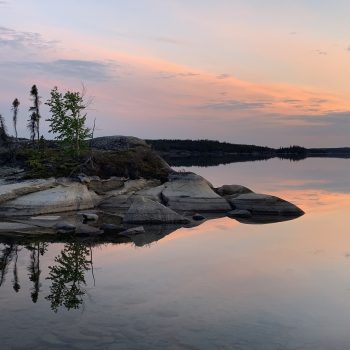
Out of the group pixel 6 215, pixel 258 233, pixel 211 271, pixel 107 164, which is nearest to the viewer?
pixel 211 271

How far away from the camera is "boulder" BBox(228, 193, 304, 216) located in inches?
1134

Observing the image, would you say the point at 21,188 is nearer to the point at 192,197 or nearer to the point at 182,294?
the point at 192,197

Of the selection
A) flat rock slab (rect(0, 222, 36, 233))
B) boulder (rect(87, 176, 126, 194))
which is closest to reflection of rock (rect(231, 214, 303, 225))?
boulder (rect(87, 176, 126, 194))

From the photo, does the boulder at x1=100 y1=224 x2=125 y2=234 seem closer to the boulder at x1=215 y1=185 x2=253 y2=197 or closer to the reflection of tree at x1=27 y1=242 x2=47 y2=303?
the reflection of tree at x1=27 y1=242 x2=47 y2=303

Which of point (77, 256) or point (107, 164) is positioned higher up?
point (107, 164)

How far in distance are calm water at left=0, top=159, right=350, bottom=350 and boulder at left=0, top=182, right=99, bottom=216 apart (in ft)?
25.7

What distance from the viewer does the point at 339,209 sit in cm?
3119

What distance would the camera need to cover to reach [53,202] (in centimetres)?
2700


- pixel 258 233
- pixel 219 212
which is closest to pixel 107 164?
pixel 219 212

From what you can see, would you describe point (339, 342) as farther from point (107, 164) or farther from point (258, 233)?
point (107, 164)

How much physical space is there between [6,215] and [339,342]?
19985mm

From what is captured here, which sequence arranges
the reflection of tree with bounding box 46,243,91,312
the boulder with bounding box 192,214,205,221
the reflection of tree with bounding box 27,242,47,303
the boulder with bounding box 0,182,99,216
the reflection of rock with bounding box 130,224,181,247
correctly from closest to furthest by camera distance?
the reflection of tree with bounding box 46,243,91,312
the reflection of tree with bounding box 27,242,47,303
the reflection of rock with bounding box 130,224,181,247
the boulder with bounding box 0,182,99,216
the boulder with bounding box 192,214,205,221

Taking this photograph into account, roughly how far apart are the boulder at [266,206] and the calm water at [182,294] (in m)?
7.47

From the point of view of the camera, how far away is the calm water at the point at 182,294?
31.1 ft
